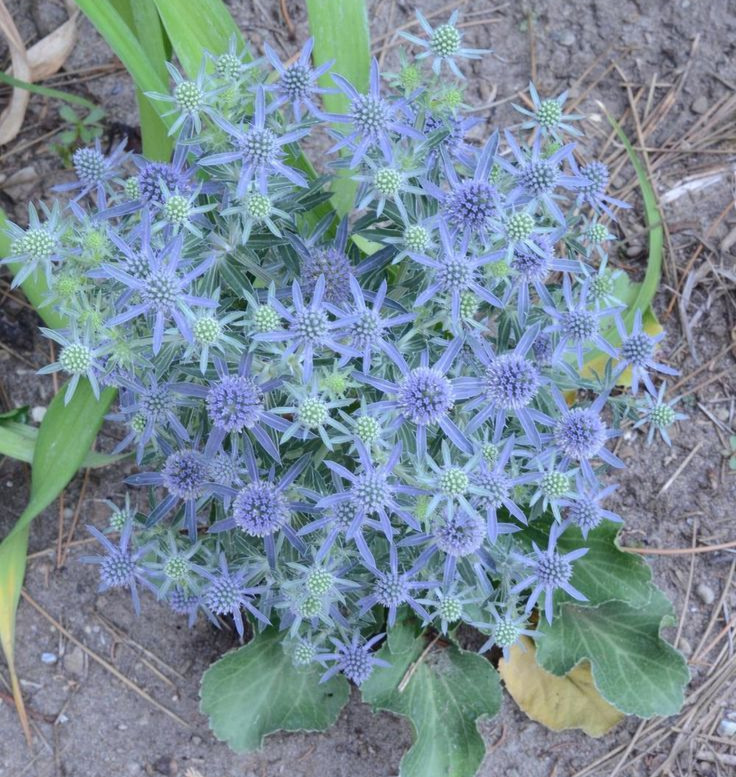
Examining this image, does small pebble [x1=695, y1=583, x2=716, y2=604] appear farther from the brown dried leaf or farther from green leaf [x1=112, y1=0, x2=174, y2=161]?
the brown dried leaf

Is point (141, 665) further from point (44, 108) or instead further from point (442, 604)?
point (44, 108)

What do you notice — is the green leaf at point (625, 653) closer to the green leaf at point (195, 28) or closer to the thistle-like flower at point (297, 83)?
the thistle-like flower at point (297, 83)

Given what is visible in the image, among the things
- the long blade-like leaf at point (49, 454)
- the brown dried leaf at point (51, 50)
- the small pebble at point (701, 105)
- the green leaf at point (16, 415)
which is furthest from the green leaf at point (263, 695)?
the small pebble at point (701, 105)

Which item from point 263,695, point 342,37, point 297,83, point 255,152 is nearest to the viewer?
point 255,152

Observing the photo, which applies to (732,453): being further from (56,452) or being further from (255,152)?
(56,452)

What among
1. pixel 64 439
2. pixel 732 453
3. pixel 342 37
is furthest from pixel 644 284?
pixel 64 439

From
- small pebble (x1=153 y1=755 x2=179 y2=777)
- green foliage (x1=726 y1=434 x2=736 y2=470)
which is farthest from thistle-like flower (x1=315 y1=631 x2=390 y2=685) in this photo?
green foliage (x1=726 y1=434 x2=736 y2=470)
